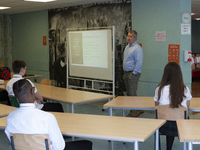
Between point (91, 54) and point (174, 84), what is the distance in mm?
4521

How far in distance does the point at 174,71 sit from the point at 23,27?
7.96 m

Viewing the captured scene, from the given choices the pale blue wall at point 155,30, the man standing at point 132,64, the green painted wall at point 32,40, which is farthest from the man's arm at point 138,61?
the green painted wall at point 32,40

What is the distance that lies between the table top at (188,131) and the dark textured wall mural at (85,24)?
434 cm

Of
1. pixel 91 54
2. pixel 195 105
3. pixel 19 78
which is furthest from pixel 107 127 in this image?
pixel 91 54

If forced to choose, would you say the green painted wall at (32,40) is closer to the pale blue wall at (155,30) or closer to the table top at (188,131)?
the pale blue wall at (155,30)

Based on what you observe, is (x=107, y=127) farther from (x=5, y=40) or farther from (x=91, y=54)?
(x=5, y=40)

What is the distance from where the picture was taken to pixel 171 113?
3.71 m

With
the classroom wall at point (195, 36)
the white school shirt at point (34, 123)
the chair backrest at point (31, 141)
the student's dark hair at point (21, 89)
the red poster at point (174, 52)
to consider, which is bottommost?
the chair backrest at point (31, 141)

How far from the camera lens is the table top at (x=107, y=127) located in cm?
289

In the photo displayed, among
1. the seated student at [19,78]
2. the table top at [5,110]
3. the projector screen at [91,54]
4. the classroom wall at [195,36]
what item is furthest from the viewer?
the classroom wall at [195,36]

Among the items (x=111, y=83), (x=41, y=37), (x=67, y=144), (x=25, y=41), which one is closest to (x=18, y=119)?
(x=67, y=144)

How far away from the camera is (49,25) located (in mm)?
9656

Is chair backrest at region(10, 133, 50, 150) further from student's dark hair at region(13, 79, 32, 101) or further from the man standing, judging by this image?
the man standing

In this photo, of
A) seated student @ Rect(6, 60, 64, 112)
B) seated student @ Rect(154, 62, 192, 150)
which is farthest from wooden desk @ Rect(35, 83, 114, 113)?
seated student @ Rect(154, 62, 192, 150)
